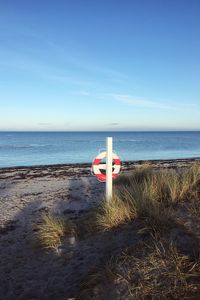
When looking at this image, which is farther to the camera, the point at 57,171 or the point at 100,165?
the point at 57,171

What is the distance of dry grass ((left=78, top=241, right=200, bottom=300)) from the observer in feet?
12.2

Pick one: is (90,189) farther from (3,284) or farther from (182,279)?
(182,279)

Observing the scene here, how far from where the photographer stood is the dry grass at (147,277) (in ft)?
12.2

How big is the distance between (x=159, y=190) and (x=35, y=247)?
2831 millimetres

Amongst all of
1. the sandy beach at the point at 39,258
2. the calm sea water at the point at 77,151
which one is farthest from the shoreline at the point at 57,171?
the sandy beach at the point at 39,258

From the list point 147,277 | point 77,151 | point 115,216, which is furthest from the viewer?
point 77,151

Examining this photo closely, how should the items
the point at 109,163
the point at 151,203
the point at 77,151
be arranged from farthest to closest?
the point at 77,151
the point at 109,163
the point at 151,203

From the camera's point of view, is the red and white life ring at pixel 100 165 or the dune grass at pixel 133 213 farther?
the red and white life ring at pixel 100 165

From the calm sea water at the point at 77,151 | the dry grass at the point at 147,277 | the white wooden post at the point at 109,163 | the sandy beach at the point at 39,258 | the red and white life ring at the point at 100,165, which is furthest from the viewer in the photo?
the calm sea water at the point at 77,151

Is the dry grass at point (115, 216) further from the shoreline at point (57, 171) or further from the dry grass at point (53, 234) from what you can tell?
the shoreline at point (57, 171)

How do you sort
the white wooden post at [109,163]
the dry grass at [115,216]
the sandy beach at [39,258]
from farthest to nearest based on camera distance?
the white wooden post at [109,163]
the dry grass at [115,216]
the sandy beach at [39,258]

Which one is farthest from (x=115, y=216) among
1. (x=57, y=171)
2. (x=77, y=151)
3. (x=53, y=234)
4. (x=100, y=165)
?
(x=77, y=151)

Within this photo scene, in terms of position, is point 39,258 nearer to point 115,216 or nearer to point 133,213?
point 115,216

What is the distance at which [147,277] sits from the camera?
3.98m
